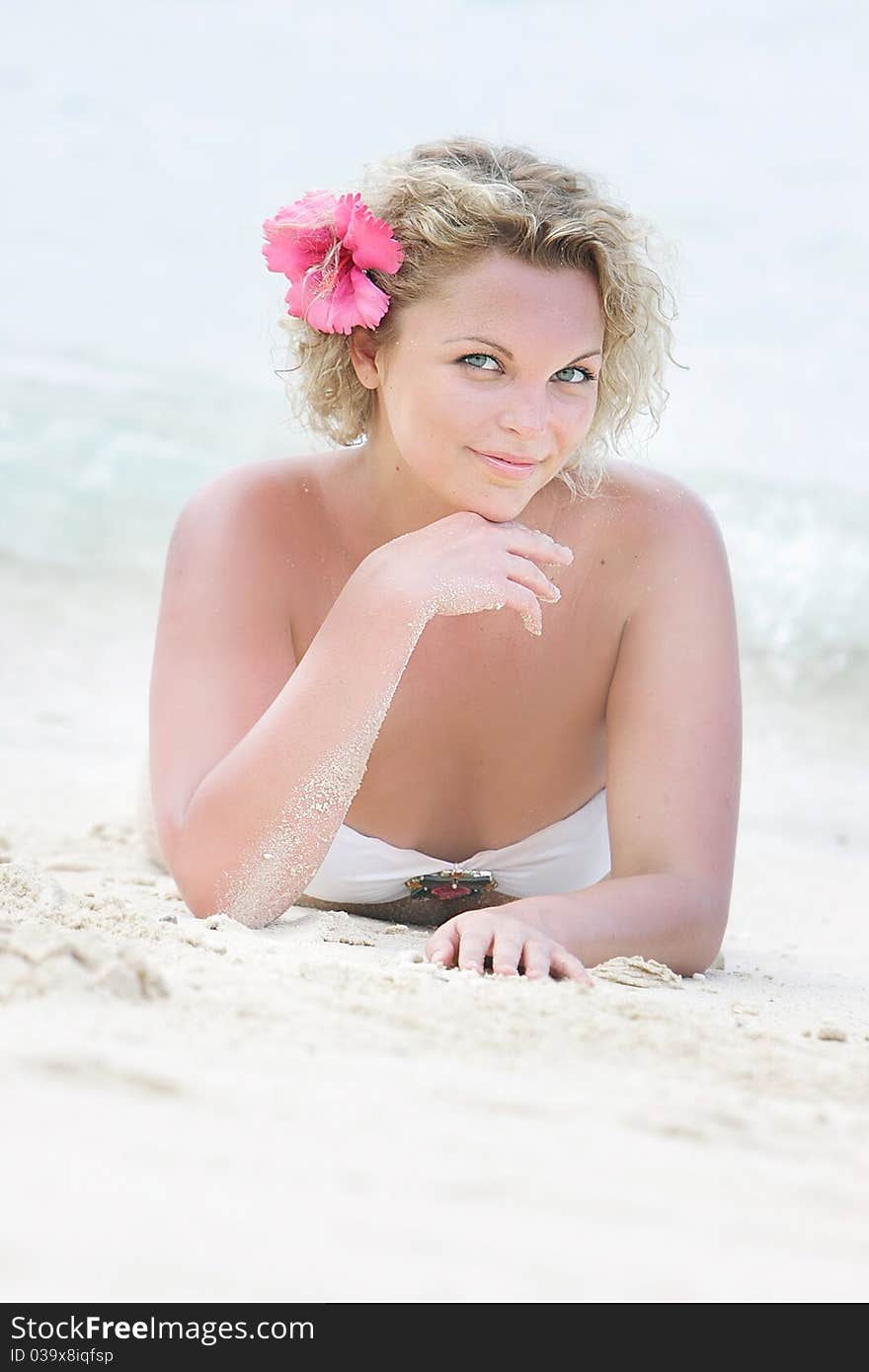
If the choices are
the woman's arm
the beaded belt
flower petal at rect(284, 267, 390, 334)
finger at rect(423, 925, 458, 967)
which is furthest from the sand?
flower petal at rect(284, 267, 390, 334)

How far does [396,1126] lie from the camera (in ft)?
4.77

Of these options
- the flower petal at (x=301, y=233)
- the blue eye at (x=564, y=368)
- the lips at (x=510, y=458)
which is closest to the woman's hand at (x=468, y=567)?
the lips at (x=510, y=458)

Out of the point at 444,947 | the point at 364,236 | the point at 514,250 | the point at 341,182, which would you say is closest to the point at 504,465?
the point at 514,250

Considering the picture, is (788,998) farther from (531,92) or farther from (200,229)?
(531,92)

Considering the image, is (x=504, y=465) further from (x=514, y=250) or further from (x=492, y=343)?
(x=514, y=250)

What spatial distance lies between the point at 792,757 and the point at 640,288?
4.34m

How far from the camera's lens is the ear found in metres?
2.93

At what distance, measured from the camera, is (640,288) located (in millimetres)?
2893

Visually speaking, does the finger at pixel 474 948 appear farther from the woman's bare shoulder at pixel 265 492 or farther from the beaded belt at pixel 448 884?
the woman's bare shoulder at pixel 265 492

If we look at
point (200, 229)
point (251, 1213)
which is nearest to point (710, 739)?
point (251, 1213)

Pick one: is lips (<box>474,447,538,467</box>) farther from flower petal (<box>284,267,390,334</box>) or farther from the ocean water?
the ocean water

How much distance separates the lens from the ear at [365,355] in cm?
293

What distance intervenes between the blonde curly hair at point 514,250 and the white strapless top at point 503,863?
0.75m

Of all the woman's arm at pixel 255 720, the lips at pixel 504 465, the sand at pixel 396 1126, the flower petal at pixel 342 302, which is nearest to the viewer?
the sand at pixel 396 1126
